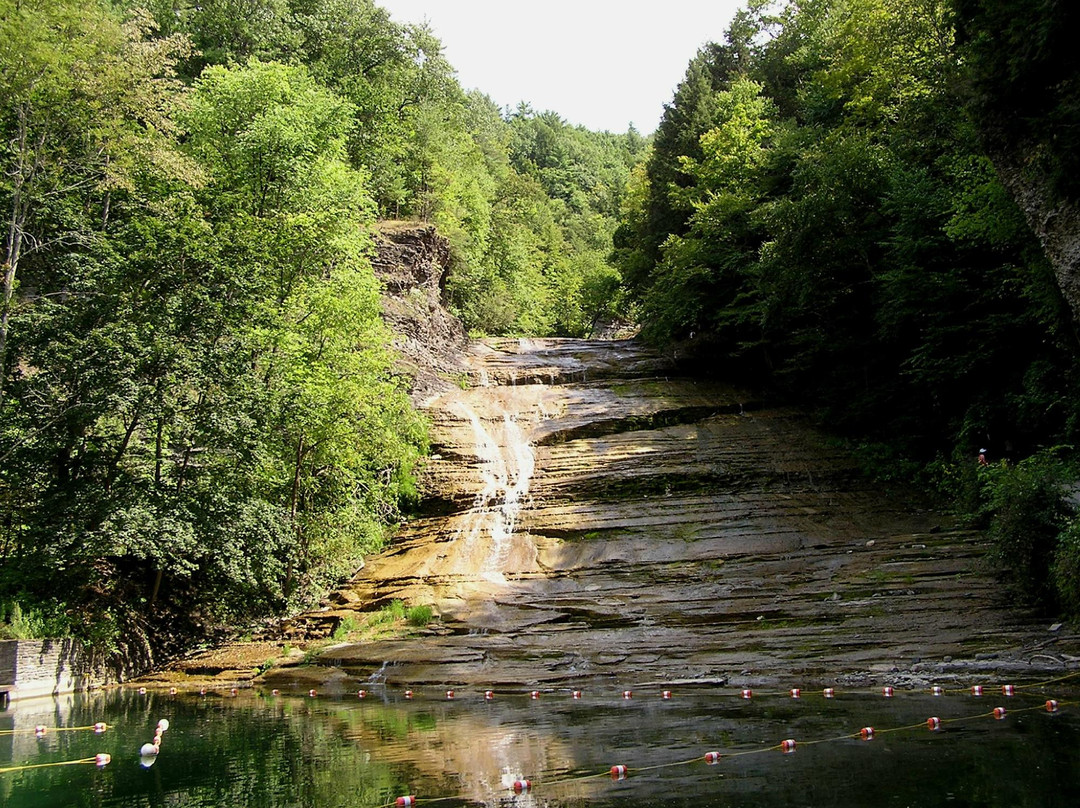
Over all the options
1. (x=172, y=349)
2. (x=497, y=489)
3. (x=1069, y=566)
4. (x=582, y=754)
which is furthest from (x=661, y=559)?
(x=172, y=349)

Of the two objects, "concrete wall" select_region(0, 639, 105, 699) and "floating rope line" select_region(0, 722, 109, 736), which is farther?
"concrete wall" select_region(0, 639, 105, 699)

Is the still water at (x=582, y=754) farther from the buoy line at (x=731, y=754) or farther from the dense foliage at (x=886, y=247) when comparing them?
the dense foliage at (x=886, y=247)

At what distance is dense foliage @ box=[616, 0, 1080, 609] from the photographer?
15953 millimetres

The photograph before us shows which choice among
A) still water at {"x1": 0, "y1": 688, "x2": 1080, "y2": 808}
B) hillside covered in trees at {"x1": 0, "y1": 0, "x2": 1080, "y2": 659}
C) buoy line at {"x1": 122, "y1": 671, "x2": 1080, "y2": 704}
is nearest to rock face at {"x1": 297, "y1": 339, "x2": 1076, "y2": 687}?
buoy line at {"x1": 122, "y1": 671, "x2": 1080, "y2": 704}

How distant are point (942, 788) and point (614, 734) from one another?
4.13 m

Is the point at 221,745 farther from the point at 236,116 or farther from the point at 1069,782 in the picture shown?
the point at 236,116

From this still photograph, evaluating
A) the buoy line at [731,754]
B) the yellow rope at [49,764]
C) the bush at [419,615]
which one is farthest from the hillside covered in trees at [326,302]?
the yellow rope at [49,764]

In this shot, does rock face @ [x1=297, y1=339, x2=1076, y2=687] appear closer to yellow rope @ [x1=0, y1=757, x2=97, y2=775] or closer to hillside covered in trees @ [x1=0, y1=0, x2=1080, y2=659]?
hillside covered in trees @ [x1=0, y1=0, x2=1080, y2=659]

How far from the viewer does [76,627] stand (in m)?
17.4

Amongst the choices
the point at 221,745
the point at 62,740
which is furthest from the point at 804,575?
the point at 62,740

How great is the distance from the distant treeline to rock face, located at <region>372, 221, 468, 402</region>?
14.3 feet

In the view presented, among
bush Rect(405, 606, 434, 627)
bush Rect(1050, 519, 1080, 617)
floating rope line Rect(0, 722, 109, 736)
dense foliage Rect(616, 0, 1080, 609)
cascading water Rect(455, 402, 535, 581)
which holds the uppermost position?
dense foliage Rect(616, 0, 1080, 609)

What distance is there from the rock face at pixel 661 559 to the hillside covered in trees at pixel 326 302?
1.47 meters

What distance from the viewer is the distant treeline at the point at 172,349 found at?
55.5 ft
